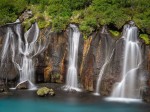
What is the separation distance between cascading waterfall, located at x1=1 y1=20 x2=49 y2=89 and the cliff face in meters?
0.31

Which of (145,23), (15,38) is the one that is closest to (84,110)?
Answer: (145,23)

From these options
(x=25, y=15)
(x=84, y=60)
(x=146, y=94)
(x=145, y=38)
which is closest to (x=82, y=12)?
(x=84, y=60)

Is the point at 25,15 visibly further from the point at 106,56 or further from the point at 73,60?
the point at 106,56

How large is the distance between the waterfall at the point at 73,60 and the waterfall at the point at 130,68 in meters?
3.82

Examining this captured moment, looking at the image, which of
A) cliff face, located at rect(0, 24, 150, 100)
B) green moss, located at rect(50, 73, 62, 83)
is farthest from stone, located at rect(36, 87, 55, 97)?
cliff face, located at rect(0, 24, 150, 100)

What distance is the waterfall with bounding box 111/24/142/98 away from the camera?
24844mm

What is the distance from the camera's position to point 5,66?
28.5m

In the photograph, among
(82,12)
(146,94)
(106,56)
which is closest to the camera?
(146,94)

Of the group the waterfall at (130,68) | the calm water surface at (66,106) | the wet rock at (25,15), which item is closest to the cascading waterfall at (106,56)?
the waterfall at (130,68)

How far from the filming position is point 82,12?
30.0 meters

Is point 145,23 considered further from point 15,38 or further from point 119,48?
point 15,38

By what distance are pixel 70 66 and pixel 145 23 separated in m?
6.80

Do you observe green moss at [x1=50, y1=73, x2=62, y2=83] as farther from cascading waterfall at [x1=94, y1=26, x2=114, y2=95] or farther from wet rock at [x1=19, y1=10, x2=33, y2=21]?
wet rock at [x1=19, y1=10, x2=33, y2=21]

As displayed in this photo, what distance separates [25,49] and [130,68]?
920cm
